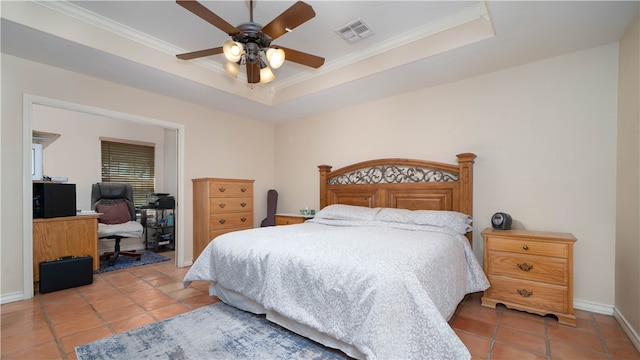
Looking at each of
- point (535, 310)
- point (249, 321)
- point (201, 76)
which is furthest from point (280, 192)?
point (535, 310)

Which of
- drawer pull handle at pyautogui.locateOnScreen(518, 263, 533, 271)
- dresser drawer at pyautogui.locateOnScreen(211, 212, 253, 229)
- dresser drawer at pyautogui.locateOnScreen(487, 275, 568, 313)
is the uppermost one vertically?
dresser drawer at pyautogui.locateOnScreen(211, 212, 253, 229)

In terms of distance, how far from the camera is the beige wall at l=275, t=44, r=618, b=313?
8.21 ft

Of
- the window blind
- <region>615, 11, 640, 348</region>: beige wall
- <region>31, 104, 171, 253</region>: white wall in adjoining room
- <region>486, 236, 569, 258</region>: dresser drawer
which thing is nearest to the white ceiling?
<region>615, 11, 640, 348</region>: beige wall

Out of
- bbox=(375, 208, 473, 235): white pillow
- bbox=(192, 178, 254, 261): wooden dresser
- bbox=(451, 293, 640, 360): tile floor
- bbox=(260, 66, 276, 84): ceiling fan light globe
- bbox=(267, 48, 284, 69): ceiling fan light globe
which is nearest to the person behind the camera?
bbox=(451, 293, 640, 360): tile floor

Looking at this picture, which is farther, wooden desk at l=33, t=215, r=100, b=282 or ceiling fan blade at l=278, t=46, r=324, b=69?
wooden desk at l=33, t=215, r=100, b=282

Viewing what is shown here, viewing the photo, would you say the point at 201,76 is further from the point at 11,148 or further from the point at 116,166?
the point at 116,166

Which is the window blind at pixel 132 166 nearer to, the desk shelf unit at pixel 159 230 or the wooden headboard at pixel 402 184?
the desk shelf unit at pixel 159 230

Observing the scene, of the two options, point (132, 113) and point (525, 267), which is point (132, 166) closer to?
point (132, 113)

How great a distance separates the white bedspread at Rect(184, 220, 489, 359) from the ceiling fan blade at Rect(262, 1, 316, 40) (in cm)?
159

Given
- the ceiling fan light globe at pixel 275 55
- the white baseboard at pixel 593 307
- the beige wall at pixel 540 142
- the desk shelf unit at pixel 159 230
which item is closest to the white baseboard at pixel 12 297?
the desk shelf unit at pixel 159 230

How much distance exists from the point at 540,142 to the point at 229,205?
381cm

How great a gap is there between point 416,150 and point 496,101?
980 millimetres

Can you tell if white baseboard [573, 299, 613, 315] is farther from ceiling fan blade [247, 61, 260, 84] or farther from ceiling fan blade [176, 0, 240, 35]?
ceiling fan blade [176, 0, 240, 35]

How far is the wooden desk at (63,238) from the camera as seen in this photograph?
305cm
